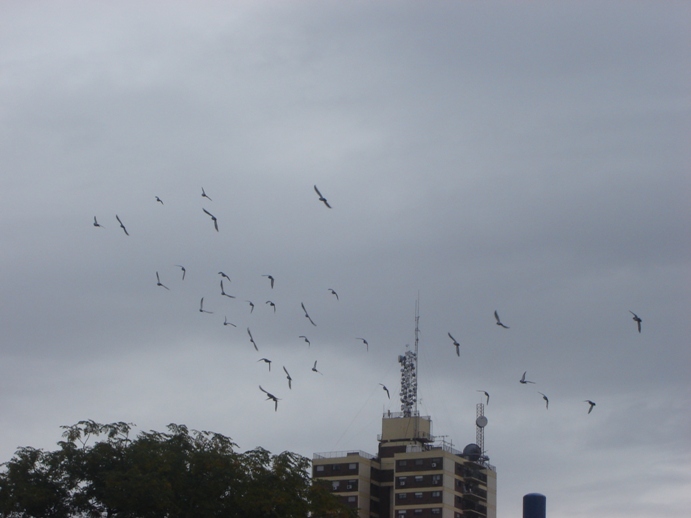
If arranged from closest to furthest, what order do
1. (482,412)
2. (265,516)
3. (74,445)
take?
(265,516)
(74,445)
(482,412)

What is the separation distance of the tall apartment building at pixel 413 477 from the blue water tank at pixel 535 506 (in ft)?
343

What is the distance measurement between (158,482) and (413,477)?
8245 centimetres

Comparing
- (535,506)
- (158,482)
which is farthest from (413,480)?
(535,506)

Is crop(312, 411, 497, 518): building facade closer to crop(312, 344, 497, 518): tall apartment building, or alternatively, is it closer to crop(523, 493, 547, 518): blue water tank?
crop(312, 344, 497, 518): tall apartment building

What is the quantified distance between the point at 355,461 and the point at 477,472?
1514 cm

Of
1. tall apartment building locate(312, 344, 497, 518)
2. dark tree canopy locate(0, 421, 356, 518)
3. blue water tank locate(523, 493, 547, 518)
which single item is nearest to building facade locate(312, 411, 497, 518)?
tall apartment building locate(312, 344, 497, 518)

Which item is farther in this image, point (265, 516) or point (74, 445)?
point (74, 445)

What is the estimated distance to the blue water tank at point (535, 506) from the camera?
25266 millimetres

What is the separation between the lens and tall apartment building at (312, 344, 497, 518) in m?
130

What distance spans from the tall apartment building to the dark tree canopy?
7411cm

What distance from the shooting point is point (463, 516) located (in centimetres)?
13175

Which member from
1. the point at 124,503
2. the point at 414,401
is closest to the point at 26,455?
the point at 124,503

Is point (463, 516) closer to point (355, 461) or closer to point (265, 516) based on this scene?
point (355, 461)

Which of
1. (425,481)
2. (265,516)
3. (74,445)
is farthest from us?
(425,481)
